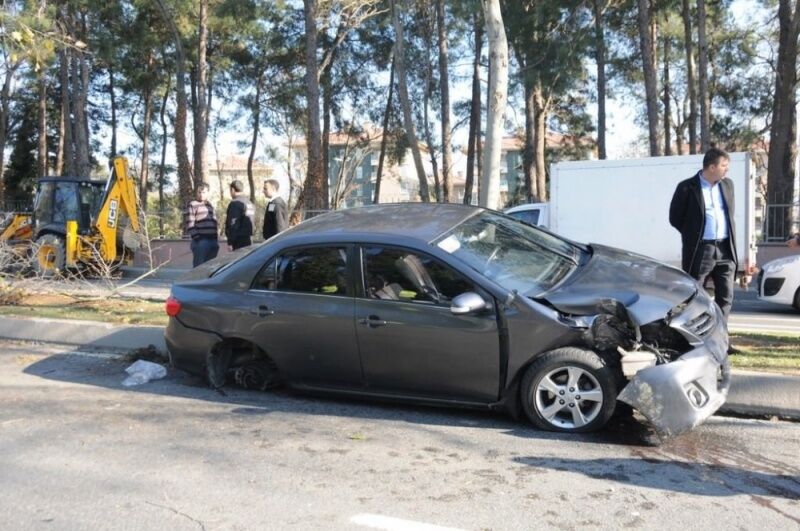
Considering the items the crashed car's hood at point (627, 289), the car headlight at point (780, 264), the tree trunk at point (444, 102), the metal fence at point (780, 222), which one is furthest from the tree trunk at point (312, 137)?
the crashed car's hood at point (627, 289)

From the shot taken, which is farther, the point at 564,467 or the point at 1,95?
the point at 1,95

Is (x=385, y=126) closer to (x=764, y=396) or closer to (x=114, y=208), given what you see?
(x=114, y=208)

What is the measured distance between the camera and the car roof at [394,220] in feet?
17.5

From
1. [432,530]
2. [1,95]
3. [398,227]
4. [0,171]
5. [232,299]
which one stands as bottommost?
[432,530]

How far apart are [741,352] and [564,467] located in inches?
116

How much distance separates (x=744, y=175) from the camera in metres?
11.4

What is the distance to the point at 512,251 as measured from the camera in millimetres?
5430

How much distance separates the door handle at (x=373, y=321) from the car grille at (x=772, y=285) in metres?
7.84

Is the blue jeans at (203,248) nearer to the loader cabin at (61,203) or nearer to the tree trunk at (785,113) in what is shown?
the loader cabin at (61,203)

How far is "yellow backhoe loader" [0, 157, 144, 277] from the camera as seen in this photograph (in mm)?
15797

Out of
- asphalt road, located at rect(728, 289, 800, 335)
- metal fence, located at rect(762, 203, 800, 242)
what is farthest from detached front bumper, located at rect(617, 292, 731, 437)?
metal fence, located at rect(762, 203, 800, 242)

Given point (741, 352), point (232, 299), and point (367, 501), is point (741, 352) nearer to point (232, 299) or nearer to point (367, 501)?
point (367, 501)

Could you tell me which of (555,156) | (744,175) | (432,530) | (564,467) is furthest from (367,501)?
(555,156)

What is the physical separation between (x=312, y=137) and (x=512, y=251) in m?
17.4
